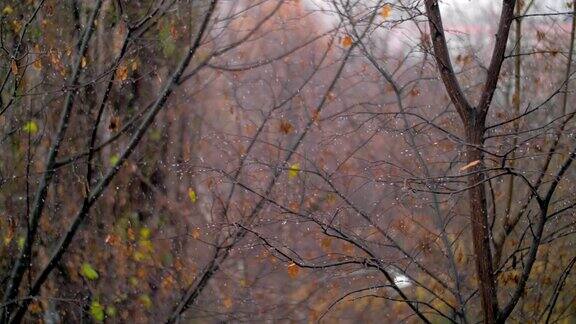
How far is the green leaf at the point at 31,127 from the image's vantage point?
22.9 feet

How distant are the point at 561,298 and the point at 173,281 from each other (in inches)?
133

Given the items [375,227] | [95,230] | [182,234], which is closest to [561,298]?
[375,227]

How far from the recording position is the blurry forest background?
633cm

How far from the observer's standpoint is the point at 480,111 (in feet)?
15.8

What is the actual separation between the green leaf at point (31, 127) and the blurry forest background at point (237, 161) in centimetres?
2

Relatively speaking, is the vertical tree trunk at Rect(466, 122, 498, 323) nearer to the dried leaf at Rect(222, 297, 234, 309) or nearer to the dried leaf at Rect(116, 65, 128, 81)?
the dried leaf at Rect(116, 65, 128, 81)

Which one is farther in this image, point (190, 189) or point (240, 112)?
point (240, 112)

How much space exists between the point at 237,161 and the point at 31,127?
1.70m

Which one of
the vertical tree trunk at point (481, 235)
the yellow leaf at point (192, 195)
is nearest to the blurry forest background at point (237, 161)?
the yellow leaf at point (192, 195)

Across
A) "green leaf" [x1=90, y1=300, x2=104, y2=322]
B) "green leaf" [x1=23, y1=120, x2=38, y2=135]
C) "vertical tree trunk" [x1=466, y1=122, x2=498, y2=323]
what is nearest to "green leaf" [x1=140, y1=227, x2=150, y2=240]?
"green leaf" [x1=90, y1=300, x2=104, y2=322]

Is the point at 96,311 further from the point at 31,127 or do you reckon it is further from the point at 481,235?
the point at 481,235

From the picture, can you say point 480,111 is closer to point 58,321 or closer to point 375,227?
point 375,227

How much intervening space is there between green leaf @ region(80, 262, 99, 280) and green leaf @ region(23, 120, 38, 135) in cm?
119

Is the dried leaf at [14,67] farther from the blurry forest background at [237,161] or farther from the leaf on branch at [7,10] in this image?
the leaf on branch at [7,10]
